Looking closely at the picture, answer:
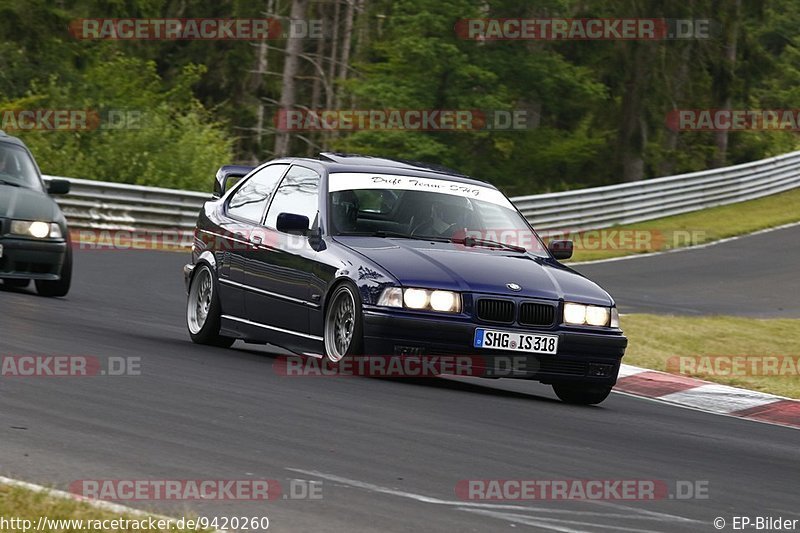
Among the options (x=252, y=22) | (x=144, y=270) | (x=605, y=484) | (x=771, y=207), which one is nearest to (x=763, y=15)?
(x=771, y=207)

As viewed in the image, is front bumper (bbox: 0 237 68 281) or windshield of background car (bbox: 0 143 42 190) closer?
front bumper (bbox: 0 237 68 281)

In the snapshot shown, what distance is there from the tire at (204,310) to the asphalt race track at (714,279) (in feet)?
25.9

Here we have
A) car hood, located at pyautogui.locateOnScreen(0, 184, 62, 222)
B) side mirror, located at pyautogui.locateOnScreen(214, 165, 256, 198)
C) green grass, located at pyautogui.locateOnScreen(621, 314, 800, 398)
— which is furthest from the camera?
car hood, located at pyautogui.locateOnScreen(0, 184, 62, 222)

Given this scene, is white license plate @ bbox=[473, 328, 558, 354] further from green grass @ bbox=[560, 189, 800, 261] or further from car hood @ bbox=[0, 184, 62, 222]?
green grass @ bbox=[560, 189, 800, 261]

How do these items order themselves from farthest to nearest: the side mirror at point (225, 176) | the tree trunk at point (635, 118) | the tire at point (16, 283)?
the tree trunk at point (635, 118), the tire at point (16, 283), the side mirror at point (225, 176)

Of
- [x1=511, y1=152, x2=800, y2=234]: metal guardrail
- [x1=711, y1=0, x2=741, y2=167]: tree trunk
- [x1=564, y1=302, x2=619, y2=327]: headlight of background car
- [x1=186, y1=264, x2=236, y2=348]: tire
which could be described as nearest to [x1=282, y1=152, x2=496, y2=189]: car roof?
[x1=186, y1=264, x2=236, y2=348]: tire

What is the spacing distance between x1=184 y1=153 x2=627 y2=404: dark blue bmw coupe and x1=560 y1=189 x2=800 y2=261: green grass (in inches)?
611

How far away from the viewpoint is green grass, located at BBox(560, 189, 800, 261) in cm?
2833

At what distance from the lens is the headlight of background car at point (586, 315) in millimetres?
9828

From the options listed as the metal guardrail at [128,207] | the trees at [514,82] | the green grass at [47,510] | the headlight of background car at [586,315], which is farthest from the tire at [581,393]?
the trees at [514,82]

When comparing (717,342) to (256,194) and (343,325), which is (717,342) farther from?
(343,325)

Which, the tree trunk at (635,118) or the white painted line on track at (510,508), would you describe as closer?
the white painted line on track at (510,508)

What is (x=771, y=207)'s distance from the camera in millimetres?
34906

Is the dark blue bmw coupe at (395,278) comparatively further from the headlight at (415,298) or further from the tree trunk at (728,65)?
the tree trunk at (728,65)
